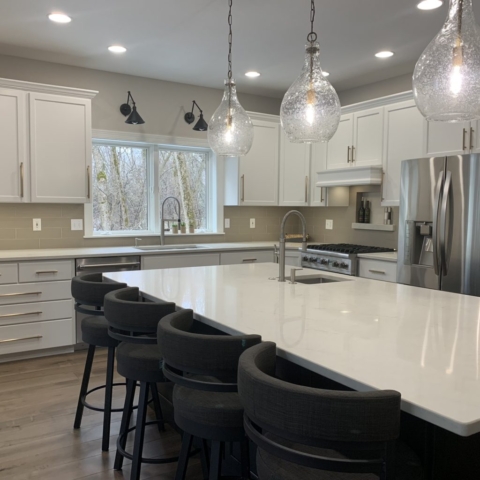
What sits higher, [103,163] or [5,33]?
[5,33]

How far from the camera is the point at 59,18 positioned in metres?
3.45

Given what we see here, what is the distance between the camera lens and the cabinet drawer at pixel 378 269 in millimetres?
4102

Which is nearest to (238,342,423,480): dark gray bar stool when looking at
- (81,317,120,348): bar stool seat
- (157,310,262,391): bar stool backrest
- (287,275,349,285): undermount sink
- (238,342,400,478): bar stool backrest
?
(238,342,400,478): bar stool backrest

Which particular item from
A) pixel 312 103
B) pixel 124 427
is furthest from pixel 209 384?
pixel 312 103

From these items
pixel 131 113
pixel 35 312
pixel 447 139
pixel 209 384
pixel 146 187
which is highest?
pixel 131 113

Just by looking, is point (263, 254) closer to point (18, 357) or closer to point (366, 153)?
point (366, 153)

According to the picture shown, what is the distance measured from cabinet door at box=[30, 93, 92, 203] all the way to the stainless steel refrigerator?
9.28 ft

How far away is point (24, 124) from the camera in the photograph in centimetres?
408

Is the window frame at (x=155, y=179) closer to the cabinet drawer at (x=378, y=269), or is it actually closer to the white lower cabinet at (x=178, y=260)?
the white lower cabinet at (x=178, y=260)

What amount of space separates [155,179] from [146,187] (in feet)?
0.47

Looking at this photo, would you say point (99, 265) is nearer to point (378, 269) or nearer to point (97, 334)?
point (97, 334)

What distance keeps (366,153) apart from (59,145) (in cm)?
288

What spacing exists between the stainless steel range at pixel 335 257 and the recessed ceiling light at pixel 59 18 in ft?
9.30

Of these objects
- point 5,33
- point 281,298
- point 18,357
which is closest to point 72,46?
point 5,33
